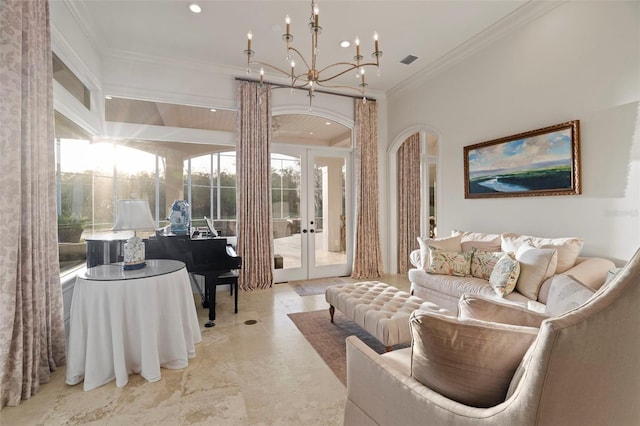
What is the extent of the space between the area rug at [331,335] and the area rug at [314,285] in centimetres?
91

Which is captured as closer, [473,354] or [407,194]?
[473,354]

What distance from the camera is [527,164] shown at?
3.47 meters

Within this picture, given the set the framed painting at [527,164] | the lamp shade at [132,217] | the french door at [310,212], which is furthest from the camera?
the french door at [310,212]

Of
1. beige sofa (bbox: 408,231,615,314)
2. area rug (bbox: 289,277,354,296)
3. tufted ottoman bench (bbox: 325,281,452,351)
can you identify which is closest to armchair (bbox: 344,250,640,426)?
beige sofa (bbox: 408,231,615,314)

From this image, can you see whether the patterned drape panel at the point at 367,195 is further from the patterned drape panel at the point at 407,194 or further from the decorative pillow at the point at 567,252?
the decorative pillow at the point at 567,252

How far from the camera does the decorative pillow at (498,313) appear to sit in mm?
1334

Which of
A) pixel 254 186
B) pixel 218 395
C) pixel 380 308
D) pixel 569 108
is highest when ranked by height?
pixel 569 108

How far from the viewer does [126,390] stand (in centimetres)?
219

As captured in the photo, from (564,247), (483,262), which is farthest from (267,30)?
(564,247)

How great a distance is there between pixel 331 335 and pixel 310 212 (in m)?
2.71

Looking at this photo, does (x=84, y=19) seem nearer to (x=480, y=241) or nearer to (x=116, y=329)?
(x=116, y=329)

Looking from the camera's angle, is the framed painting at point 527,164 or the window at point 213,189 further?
the window at point 213,189

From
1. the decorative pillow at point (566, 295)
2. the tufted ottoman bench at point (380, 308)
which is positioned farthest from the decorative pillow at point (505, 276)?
the decorative pillow at point (566, 295)

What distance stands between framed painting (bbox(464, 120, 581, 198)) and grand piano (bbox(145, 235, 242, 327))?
3320 millimetres
